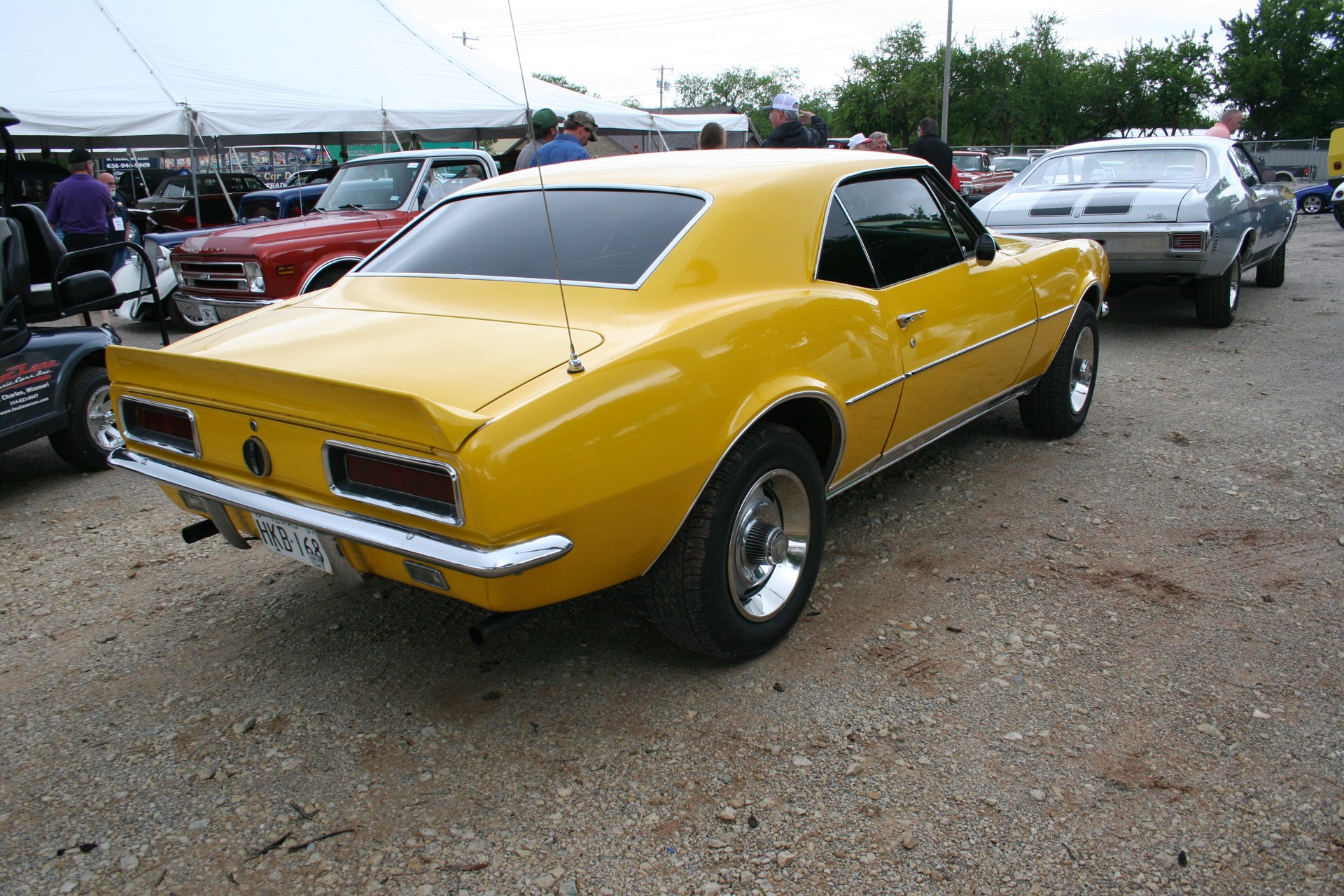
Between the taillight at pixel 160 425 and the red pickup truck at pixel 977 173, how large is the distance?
15928 millimetres

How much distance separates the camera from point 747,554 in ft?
9.52

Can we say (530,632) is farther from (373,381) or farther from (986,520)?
(986,520)

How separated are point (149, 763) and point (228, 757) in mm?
205

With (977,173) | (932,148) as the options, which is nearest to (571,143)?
(932,148)

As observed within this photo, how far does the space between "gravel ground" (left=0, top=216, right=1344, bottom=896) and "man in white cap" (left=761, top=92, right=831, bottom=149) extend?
4.80 metres

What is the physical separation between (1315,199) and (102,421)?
24153 mm

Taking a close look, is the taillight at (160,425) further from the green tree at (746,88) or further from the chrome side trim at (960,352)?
the green tree at (746,88)

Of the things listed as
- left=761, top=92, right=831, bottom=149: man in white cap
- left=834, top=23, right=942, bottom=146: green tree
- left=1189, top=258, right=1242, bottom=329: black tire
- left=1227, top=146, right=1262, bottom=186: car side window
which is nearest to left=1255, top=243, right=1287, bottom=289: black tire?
left=1227, top=146, right=1262, bottom=186: car side window

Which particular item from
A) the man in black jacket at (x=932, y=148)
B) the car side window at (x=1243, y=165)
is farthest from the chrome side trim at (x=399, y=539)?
the car side window at (x=1243, y=165)

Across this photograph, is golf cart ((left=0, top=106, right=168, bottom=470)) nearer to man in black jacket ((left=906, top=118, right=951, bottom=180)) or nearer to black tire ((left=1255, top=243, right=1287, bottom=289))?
man in black jacket ((left=906, top=118, right=951, bottom=180))

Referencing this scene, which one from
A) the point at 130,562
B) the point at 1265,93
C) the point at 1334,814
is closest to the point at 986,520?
the point at 1334,814

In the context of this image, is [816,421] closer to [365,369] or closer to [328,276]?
[365,369]

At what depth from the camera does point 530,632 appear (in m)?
3.16

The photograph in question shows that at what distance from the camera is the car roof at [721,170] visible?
316cm
